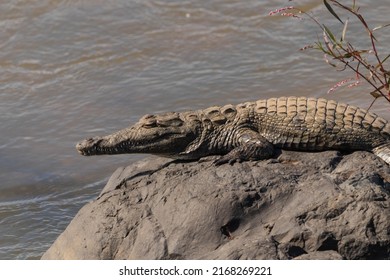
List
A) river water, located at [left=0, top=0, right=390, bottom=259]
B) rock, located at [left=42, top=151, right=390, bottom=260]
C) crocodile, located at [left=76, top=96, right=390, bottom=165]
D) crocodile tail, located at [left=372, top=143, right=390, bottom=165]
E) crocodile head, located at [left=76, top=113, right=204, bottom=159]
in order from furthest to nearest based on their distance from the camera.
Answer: river water, located at [left=0, top=0, right=390, bottom=259] < crocodile head, located at [left=76, top=113, right=204, bottom=159] < crocodile, located at [left=76, top=96, right=390, bottom=165] < crocodile tail, located at [left=372, top=143, right=390, bottom=165] < rock, located at [left=42, top=151, right=390, bottom=260]

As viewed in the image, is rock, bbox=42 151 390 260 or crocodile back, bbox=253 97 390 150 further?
crocodile back, bbox=253 97 390 150

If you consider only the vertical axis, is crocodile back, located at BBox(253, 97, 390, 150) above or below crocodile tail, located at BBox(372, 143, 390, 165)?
above

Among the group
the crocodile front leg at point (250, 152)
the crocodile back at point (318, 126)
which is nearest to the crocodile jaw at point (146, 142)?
the crocodile front leg at point (250, 152)

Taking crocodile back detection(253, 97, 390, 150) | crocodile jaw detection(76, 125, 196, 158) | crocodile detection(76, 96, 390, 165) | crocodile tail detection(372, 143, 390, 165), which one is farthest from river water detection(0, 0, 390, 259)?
crocodile tail detection(372, 143, 390, 165)

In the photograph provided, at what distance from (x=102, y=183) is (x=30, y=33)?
4.41m

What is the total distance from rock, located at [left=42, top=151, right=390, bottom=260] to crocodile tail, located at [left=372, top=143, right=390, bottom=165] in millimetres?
76

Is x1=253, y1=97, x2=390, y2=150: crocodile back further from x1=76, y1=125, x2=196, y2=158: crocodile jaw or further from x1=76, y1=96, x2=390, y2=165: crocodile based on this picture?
x1=76, y1=125, x2=196, y2=158: crocodile jaw

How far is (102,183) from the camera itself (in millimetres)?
8414

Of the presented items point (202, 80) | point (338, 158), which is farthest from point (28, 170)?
point (338, 158)

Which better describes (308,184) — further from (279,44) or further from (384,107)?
(279,44)

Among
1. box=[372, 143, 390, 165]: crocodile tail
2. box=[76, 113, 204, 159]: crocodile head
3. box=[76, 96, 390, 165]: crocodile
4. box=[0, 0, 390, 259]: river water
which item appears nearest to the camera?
box=[372, 143, 390, 165]: crocodile tail

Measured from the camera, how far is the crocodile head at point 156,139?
6.32 m

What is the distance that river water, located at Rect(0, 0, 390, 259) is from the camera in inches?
338

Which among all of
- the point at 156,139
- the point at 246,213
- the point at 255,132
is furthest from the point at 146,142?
the point at 246,213
